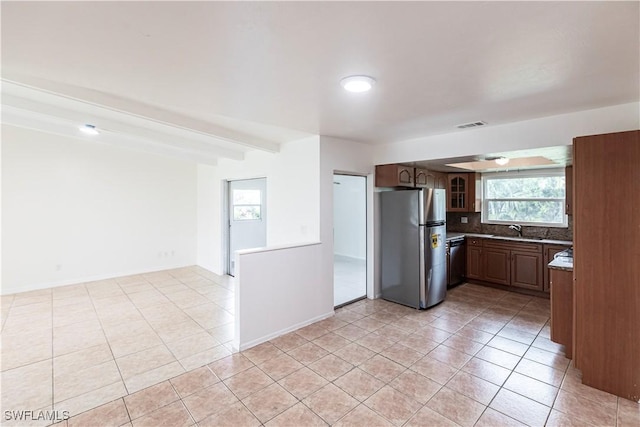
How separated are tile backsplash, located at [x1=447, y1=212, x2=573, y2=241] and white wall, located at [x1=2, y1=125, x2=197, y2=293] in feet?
19.4

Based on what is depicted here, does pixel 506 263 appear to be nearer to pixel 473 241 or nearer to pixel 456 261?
pixel 473 241

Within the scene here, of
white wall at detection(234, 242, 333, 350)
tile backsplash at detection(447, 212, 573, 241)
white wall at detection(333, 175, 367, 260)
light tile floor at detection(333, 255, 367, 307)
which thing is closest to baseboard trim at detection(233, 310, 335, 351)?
white wall at detection(234, 242, 333, 350)

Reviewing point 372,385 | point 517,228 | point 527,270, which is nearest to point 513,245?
point 527,270

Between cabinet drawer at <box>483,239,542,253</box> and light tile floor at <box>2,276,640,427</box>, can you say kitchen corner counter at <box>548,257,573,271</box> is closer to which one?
light tile floor at <box>2,276,640,427</box>

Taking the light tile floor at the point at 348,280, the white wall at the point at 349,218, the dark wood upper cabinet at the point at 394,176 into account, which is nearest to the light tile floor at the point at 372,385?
the light tile floor at the point at 348,280

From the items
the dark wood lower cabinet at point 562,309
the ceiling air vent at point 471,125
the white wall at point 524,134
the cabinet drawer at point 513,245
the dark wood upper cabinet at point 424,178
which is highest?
the ceiling air vent at point 471,125

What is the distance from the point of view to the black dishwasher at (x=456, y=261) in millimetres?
4918

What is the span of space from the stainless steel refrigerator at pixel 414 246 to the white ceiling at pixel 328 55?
1.53 m

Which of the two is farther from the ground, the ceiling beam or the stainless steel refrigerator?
the ceiling beam

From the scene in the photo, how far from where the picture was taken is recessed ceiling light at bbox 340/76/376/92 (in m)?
2.00

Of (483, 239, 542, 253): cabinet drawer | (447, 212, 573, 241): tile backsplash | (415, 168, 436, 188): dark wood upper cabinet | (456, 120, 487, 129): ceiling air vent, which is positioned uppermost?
(456, 120, 487, 129): ceiling air vent

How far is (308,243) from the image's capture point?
3660 mm

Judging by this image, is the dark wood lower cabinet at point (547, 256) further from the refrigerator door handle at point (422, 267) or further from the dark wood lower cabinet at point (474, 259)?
the refrigerator door handle at point (422, 267)

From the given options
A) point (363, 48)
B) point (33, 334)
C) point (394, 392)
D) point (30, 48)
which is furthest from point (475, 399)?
point (33, 334)
